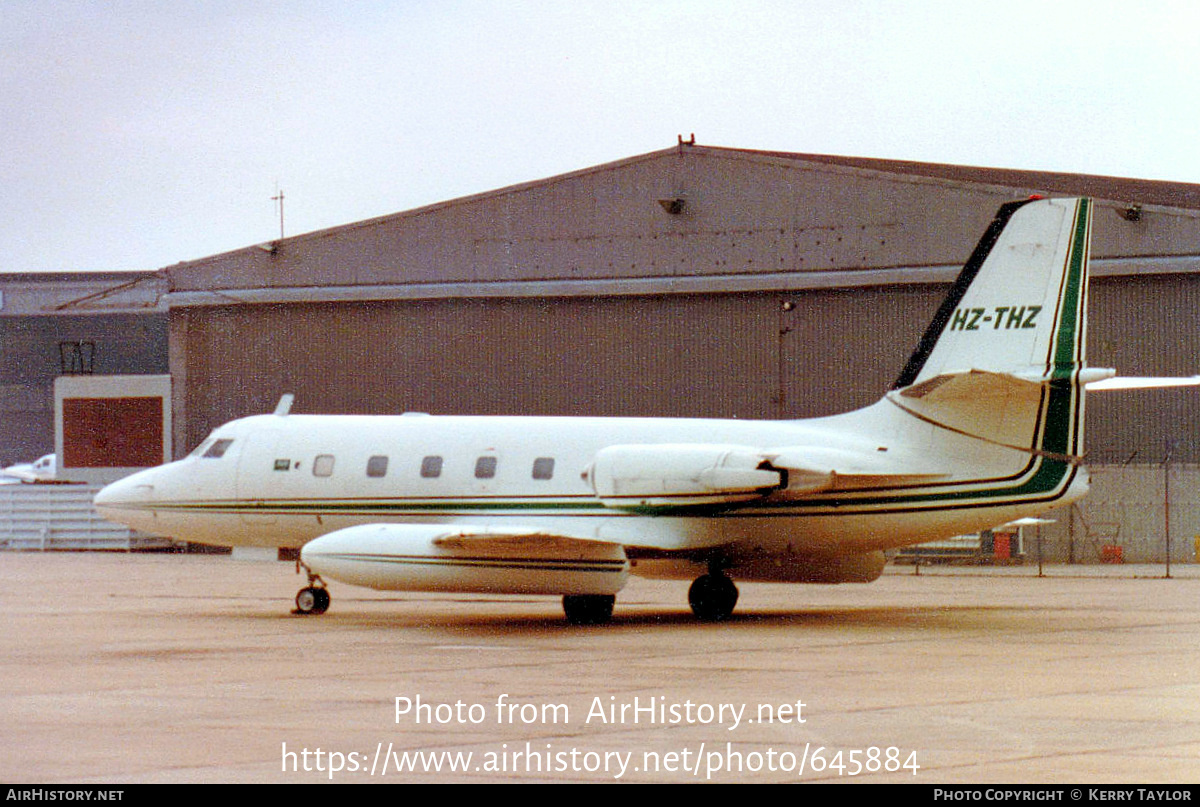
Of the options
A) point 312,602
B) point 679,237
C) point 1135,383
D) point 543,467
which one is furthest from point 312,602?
point 679,237

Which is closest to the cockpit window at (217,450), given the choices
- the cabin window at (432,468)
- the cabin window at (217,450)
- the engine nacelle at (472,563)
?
the cabin window at (217,450)

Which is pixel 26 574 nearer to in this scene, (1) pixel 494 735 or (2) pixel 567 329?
(2) pixel 567 329

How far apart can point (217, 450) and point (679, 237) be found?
1943 cm

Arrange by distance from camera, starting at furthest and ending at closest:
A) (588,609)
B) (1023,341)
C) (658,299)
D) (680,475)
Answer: (658,299) < (588,609) < (680,475) < (1023,341)

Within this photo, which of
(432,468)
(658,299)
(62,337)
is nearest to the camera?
(432,468)

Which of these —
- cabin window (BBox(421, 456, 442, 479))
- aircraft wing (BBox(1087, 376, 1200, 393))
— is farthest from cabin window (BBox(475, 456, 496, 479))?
aircraft wing (BBox(1087, 376, 1200, 393))

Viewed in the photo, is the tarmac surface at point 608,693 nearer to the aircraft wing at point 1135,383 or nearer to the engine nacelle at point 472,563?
the engine nacelle at point 472,563

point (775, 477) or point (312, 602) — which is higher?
point (775, 477)

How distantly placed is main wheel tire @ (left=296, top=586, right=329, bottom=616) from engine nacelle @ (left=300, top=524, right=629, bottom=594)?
2.94 meters

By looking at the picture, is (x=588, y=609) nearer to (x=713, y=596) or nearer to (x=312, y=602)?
(x=713, y=596)

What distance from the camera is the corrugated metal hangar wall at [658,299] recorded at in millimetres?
39344

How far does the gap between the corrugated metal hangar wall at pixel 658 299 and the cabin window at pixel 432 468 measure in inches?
761

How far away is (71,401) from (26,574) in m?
16.9

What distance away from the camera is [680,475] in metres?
21.1
